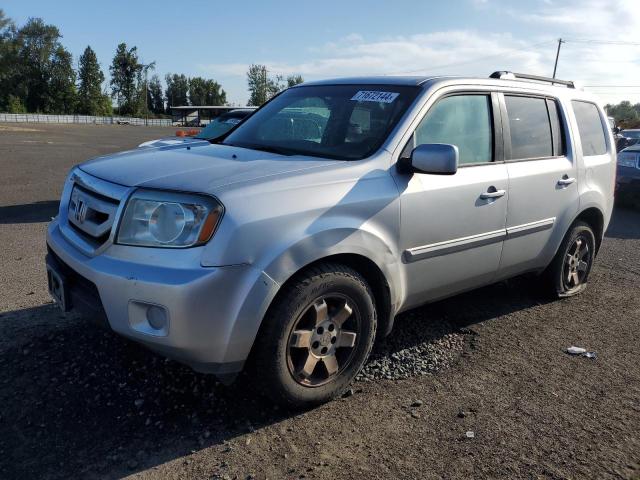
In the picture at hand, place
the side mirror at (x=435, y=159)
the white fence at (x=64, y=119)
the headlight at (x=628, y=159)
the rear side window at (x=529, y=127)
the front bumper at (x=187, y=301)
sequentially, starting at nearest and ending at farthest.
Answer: the front bumper at (x=187, y=301) → the side mirror at (x=435, y=159) → the rear side window at (x=529, y=127) → the headlight at (x=628, y=159) → the white fence at (x=64, y=119)

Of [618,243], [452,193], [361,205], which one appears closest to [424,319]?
[452,193]

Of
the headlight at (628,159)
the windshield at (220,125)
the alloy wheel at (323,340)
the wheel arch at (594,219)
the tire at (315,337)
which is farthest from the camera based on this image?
the headlight at (628,159)

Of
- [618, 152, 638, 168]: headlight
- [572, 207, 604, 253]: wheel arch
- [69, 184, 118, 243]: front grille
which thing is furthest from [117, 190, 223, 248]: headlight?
[618, 152, 638, 168]: headlight

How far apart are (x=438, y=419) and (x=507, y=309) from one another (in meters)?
2.12

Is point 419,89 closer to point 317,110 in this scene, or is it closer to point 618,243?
point 317,110

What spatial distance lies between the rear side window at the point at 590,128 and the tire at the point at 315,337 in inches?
118

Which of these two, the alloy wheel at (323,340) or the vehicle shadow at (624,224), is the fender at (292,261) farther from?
the vehicle shadow at (624,224)

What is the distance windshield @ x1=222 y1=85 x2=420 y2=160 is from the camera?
11.8 ft

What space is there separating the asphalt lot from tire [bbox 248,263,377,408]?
174 mm

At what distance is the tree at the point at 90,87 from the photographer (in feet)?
324

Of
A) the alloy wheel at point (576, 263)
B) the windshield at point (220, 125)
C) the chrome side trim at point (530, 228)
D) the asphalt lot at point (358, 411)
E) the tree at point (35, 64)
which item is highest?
the tree at point (35, 64)

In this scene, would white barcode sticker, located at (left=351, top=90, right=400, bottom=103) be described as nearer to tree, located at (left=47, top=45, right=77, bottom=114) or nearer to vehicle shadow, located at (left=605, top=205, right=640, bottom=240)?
vehicle shadow, located at (left=605, top=205, right=640, bottom=240)

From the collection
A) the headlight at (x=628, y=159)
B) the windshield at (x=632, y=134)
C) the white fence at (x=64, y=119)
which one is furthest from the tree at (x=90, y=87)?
the headlight at (x=628, y=159)

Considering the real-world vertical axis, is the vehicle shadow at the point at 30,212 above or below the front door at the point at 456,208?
below
